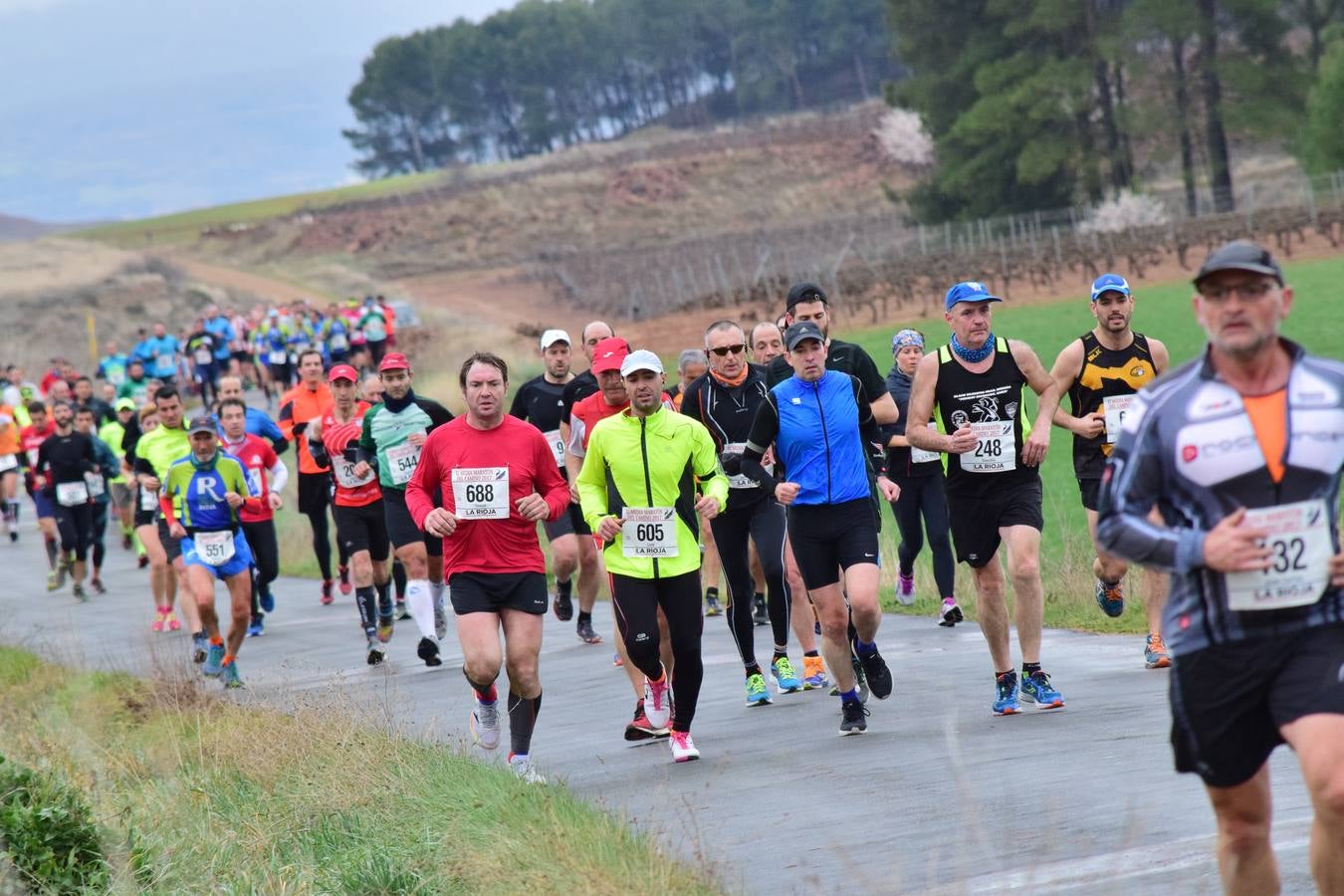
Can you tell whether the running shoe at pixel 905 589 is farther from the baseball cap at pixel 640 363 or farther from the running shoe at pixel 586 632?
the baseball cap at pixel 640 363

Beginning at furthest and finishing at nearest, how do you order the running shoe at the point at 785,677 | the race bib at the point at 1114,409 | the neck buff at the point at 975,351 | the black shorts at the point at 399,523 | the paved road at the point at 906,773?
the black shorts at the point at 399,523, the running shoe at the point at 785,677, the race bib at the point at 1114,409, the neck buff at the point at 975,351, the paved road at the point at 906,773

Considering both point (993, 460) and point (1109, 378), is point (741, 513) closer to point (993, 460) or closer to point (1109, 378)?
point (993, 460)

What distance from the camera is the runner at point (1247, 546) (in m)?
5.07

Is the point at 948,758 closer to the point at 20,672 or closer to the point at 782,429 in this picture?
the point at 782,429

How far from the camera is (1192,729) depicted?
527 centimetres

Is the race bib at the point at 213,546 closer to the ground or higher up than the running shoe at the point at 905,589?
higher up

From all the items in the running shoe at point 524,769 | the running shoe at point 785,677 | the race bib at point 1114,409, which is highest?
the race bib at point 1114,409

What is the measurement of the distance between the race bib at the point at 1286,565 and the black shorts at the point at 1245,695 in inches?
4.4

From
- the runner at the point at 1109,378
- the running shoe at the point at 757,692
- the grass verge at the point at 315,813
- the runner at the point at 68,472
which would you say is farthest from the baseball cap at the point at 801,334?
the runner at the point at 68,472

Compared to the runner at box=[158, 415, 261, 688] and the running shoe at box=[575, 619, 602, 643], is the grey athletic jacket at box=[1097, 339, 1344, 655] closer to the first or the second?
the runner at box=[158, 415, 261, 688]

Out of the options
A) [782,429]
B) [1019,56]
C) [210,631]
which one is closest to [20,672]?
[210,631]

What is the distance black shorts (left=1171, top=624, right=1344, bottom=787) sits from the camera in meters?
5.07

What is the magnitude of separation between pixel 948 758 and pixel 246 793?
12.3 feet

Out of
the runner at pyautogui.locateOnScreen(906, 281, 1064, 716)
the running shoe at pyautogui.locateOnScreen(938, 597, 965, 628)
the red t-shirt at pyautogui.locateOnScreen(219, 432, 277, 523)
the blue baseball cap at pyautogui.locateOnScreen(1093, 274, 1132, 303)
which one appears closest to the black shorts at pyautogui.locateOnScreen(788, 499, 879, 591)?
the runner at pyautogui.locateOnScreen(906, 281, 1064, 716)
